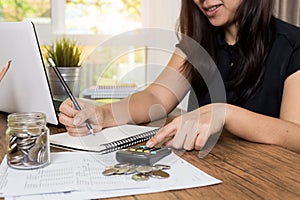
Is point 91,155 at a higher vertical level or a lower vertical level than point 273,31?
lower

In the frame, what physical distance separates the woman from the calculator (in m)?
0.06

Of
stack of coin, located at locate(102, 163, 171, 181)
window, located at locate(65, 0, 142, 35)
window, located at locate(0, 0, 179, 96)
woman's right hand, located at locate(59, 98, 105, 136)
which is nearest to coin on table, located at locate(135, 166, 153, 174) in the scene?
stack of coin, located at locate(102, 163, 171, 181)

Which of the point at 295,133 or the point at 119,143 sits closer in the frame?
the point at 119,143

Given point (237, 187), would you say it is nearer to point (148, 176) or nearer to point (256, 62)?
point (148, 176)

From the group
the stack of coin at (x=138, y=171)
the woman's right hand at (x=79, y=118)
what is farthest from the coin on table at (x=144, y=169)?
the woman's right hand at (x=79, y=118)

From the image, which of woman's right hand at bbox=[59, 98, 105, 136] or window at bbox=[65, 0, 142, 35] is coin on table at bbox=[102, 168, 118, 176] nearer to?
woman's right hand at bbox=[59, 98, 105, 136]

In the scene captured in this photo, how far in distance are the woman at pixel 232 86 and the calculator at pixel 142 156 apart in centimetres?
6

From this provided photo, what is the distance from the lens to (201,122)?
93 centimetres

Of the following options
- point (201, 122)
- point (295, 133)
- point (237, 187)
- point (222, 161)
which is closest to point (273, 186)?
point (237, 187)

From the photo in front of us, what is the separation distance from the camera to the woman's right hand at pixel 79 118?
1.06 metres

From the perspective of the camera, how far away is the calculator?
2.59 ft

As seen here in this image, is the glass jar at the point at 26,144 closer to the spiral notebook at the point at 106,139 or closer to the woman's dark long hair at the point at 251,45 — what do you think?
the spiral notebook at the point at 106,139

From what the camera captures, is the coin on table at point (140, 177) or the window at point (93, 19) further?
the window at point (93, 19)

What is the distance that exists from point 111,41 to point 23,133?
204 cm
